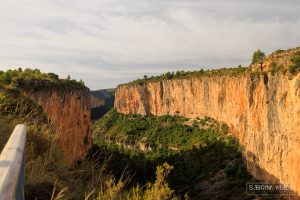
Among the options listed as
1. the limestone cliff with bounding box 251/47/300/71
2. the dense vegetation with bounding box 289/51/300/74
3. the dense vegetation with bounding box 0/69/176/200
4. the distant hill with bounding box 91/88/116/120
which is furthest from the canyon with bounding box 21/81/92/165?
the distant hill with bounding box 91/88/116/120

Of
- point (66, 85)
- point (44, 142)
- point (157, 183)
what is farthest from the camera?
point (66, 85)

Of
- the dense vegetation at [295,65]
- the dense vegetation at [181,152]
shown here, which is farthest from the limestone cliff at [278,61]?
the dense vegetation at [181,152]

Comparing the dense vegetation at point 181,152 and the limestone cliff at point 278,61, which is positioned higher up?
the limestone cliff at point 278,61

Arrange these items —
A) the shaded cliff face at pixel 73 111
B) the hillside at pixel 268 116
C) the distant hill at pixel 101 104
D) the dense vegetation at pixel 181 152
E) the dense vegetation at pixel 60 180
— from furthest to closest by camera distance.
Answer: the distant hill at pixel 101 104
the shaded cliff face at pixel 73 111
the dense vegetation at pixel 181 152
the hillside at pixel 268 116
the dense vegetation at pixel 60 180

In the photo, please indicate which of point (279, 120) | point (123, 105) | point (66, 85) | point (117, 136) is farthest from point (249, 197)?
point (123, 105)

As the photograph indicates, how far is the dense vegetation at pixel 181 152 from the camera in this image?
38438 mm

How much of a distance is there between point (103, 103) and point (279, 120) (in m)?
126

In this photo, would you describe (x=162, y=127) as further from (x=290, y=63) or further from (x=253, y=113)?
(x=290, y=63)

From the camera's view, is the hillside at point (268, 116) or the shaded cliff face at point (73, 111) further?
the shaded cliff face at point (73, 111)

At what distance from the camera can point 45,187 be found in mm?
4168

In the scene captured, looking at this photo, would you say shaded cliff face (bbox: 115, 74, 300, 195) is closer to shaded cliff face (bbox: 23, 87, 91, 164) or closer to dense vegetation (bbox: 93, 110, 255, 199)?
dense vegetation (bbox: 93, 110, 255, 199)

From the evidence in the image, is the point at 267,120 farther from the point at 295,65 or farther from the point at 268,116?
the point at 295,65

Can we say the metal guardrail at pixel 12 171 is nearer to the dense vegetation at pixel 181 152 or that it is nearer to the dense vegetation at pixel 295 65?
the dense vegetation at pixel 181 152

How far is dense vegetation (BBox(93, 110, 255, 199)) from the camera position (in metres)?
38.4
